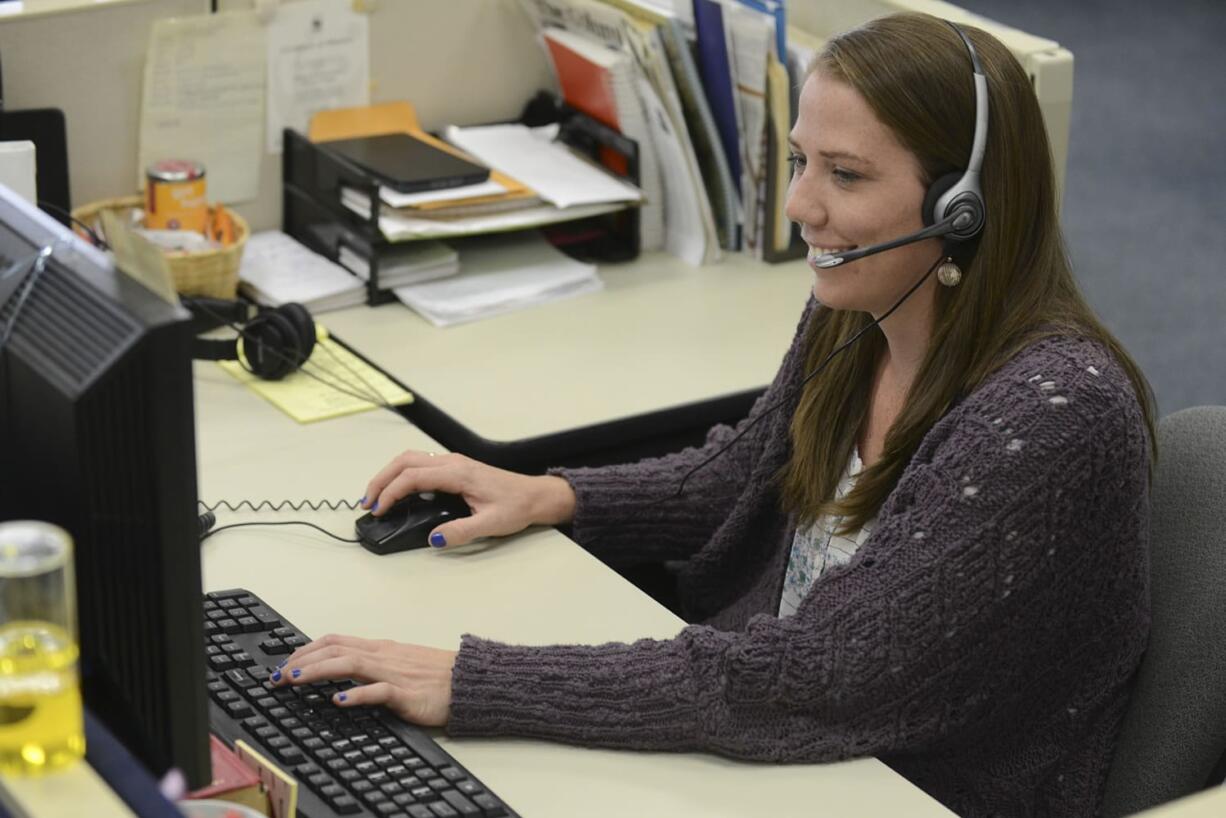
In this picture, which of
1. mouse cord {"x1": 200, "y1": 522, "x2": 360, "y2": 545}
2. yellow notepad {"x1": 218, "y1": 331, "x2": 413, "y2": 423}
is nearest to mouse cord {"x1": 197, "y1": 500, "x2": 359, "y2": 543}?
mouse cord {"x1": 200, "y1": 522, "x2": 360, "y2": 545}

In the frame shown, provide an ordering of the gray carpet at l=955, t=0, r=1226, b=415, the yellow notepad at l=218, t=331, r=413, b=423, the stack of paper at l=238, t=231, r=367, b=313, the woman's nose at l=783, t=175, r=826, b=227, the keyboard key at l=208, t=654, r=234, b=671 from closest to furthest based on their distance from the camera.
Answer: the keyboard key at l=208, t=654, r=234, b=671
the woman's nose at l=783, t=175, r=826, b=227
the yellow notepad at l=218, t=331, r=413, b=423
the stack of paper at l=238, t=231, r=367, b=313
the gray carpet at l=955, t=0, r=1226, b=415

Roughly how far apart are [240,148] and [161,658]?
1398 millimetres

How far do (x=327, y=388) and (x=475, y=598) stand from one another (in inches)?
19.4

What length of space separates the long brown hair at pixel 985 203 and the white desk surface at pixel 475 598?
276 mm

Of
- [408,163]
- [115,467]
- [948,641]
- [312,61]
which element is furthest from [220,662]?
[312,61]

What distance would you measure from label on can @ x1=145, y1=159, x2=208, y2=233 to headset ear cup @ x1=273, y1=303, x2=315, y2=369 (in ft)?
0.82

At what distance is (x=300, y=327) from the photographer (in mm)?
1919

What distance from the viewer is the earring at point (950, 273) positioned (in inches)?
55.4

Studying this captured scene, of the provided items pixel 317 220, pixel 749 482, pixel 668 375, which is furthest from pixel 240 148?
pixel 749 482

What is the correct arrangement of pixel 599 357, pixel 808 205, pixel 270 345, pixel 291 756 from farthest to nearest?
pixel 599 357 → pixel 270 345 → pixel 808 205 → pixel 291 756

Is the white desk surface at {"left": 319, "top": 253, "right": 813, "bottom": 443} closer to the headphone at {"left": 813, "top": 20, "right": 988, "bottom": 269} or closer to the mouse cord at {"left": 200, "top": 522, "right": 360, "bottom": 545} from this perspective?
the mouse cord at {"left": 200, "top": 522, "right": 360, "bottom": 545}

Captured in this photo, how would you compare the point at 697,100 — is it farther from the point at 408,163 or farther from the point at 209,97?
the point at 209,97

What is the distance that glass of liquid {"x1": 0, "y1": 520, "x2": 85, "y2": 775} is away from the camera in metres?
0.81

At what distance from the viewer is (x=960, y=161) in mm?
1383
